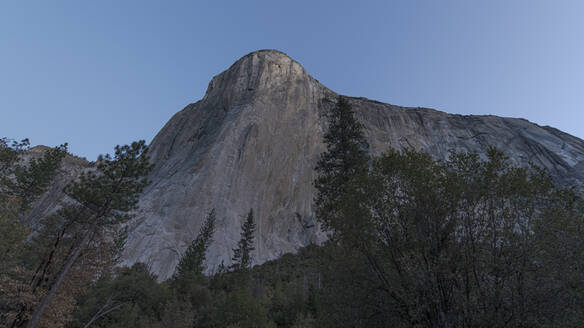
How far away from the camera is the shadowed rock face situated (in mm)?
52719

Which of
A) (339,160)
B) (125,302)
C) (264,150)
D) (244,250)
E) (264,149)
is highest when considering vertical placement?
(264,149)

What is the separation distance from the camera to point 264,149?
69500mm

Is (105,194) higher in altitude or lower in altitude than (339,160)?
lower

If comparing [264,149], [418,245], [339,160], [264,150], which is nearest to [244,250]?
[264,150]

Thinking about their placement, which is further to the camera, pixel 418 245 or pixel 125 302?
pixel 125 302

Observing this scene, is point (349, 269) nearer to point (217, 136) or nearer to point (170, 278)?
point (170, 278)

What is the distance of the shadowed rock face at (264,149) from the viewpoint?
52719 mm

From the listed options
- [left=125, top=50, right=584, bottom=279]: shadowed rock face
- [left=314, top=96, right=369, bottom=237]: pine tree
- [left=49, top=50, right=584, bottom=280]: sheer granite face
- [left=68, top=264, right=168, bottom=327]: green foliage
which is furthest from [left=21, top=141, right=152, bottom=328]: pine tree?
[left=125, top=50, right=584, bottom=279]: shadowed rock face

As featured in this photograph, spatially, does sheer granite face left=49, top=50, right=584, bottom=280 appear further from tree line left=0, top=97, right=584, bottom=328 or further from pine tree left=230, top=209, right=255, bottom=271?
tree line left=0, top=97, right=584, bottom=328

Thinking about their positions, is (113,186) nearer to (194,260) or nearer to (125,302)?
(125,302)

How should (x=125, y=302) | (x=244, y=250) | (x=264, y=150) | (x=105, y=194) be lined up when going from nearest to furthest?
(x=105, y=194), (x=125, y=302), (x=244, y=250), (x=264, y=150)

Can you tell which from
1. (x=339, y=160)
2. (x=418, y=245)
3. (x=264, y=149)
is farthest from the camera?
(x=264, y=149)

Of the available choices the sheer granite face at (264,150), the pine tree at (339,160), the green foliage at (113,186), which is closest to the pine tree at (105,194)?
the green foliage at (113,186)

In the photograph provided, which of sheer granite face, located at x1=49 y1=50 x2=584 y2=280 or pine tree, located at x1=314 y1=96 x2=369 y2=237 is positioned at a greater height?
sheer granite face, located at x1=49 y1=50 x2=584 y2=280
